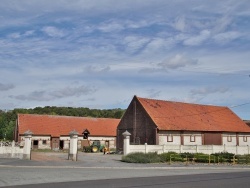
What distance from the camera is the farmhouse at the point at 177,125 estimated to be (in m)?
51.1

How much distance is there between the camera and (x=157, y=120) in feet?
169

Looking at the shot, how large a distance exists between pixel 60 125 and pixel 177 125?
25.6 meters

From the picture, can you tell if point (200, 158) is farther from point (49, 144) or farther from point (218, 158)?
point (49, 144)

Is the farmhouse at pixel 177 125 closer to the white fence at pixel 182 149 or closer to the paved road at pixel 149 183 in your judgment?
the white fence at pixel 182 149

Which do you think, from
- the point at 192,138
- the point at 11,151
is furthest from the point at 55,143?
the point at 11,151

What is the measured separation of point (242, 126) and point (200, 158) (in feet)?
101

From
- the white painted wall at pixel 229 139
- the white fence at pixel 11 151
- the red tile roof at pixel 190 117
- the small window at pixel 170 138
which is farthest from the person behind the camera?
the white painted wall at pixel 229 139

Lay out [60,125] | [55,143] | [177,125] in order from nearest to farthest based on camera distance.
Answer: [177,125] → [55,143] → [60,125]

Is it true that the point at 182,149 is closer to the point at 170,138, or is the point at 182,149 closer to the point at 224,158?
the point at 224,158

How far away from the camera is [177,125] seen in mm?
52594

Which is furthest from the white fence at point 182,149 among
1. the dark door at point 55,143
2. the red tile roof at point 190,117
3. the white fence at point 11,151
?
the dark door at point 55,143

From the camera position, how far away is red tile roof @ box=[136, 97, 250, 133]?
173 feet

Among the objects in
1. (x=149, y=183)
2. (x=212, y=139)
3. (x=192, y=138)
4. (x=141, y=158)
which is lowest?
(x=149, y=183)

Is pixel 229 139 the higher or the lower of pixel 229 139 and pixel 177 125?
the lower
